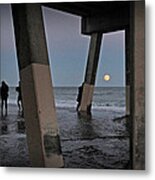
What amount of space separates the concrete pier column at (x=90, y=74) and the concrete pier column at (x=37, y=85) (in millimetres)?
180

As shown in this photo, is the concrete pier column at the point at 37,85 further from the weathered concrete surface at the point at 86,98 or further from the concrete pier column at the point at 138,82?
the concrete pier column at the point at 138,82

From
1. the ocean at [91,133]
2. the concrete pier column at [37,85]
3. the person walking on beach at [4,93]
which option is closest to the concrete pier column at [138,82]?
the ocean at [91,133]

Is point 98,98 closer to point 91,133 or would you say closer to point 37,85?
point 91,133

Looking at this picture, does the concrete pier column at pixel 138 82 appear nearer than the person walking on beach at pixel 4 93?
Yes

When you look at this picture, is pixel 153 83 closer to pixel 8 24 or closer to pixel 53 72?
pixel 53 72

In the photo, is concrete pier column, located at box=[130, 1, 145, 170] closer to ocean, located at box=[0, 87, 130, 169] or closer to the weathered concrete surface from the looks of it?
ocean, located at box=[0, 87, 130, 169]

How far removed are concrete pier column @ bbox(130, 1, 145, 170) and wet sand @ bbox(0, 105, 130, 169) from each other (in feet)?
0.20

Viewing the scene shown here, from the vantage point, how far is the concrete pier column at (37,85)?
2422mm

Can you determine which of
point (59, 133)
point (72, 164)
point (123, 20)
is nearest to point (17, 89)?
point (59, 133)

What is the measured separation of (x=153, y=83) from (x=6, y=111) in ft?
2.76

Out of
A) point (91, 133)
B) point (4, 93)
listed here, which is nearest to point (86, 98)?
point (91, 133)

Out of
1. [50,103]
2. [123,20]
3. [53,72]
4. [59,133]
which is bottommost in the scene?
[59,133]

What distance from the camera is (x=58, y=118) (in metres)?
2.44

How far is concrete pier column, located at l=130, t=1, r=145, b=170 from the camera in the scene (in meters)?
2.34
